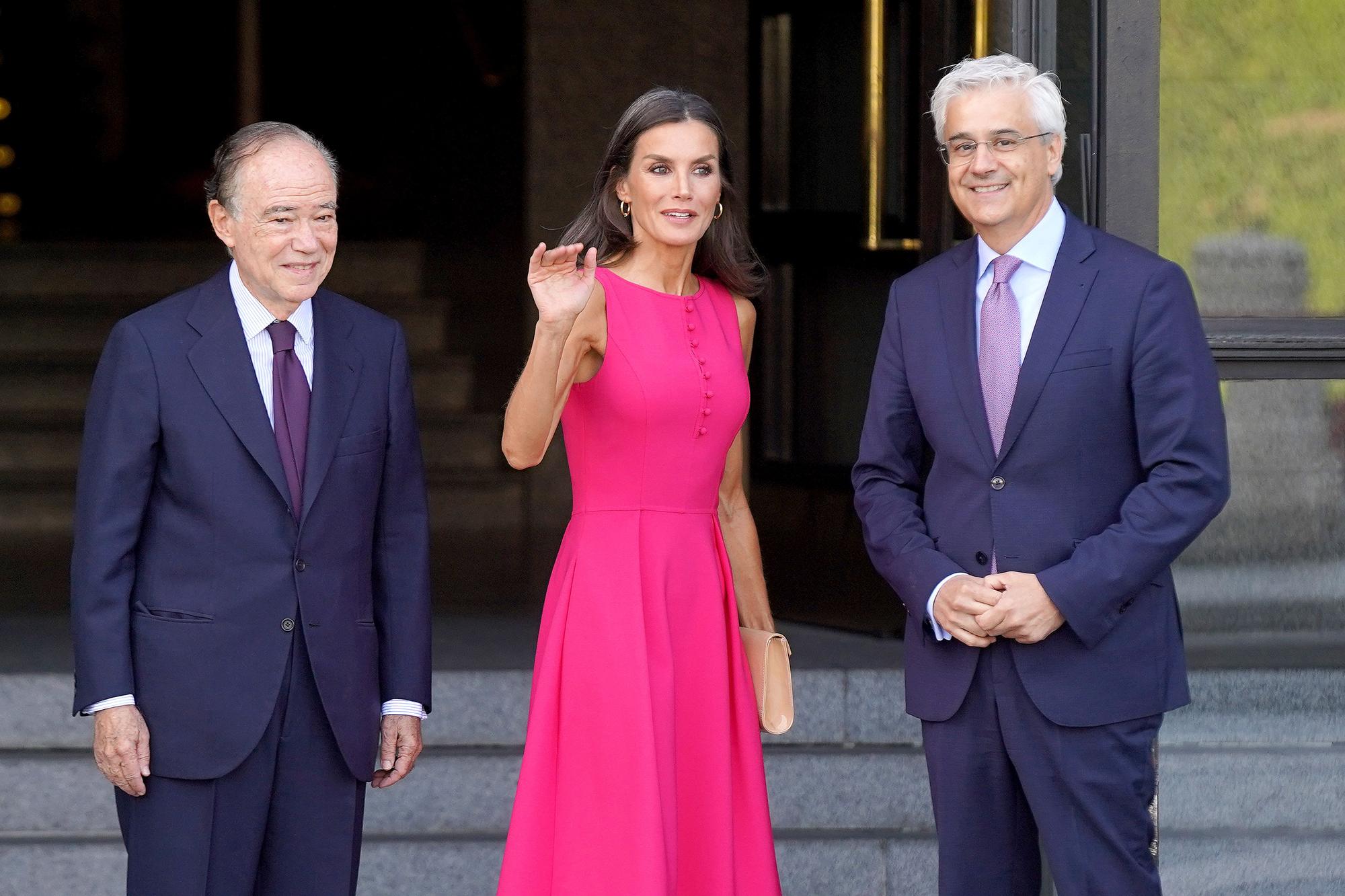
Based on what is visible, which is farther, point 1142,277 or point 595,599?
point 595,599

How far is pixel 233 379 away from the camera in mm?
2764

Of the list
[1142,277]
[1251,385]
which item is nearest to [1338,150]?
[1251,385]

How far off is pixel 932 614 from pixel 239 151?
1.37 meters

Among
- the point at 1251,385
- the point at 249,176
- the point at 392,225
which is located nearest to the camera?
the point at 249,176

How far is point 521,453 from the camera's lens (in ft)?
9.85

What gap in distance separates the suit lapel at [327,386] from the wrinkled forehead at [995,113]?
42.8 inches

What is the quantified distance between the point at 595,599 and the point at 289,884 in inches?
27.9

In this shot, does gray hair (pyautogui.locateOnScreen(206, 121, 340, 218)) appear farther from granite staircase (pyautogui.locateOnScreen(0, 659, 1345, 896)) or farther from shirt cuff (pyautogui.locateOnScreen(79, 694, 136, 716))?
granite staircase (pyautogui.locateOnScreen(0, 659, 1345, 896))

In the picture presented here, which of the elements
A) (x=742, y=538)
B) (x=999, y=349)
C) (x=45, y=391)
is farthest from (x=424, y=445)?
(x=999, y=349)

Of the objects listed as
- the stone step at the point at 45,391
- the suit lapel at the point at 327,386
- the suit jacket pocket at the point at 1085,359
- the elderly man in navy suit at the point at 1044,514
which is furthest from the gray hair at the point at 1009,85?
the stone step at the point at 45,391

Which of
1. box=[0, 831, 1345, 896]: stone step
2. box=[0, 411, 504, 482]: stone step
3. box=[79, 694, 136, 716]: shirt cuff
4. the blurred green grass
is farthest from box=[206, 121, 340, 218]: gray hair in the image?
box=[0, 411, 504, 482]: stone step

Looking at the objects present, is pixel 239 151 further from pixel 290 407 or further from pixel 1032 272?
pixel 1032 272

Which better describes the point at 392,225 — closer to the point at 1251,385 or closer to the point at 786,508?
the point at 786,508

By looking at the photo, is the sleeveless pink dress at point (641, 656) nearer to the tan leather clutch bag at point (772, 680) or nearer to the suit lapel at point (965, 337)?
the tan leather clutch bag at point (772, 680)
